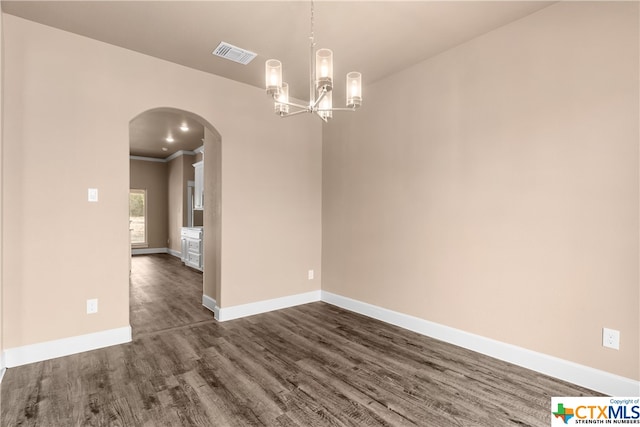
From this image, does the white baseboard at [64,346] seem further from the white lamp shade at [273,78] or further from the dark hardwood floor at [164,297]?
the white lamp shade at [273,78]

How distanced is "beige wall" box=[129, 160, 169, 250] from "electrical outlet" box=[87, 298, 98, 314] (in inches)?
280

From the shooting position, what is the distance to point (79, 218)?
2.79 metres

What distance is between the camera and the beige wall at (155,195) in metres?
9.23

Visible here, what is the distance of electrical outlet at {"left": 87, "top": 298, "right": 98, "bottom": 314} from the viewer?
283 cm

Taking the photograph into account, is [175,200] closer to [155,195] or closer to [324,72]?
[155,195]

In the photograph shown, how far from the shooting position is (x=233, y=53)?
10.1ft

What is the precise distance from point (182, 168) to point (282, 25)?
6.80 meters

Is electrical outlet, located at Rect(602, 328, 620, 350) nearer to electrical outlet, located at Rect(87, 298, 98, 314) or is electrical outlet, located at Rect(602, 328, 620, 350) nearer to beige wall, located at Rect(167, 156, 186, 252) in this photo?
electrical outlet, located at Rect(87, 298, 98, 314)

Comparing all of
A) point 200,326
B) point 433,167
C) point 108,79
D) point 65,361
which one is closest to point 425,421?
point 433,167

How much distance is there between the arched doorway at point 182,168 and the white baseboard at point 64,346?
1.04 m

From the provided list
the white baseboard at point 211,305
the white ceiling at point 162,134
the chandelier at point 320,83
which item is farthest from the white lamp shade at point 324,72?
the white ceiling at point 162,134

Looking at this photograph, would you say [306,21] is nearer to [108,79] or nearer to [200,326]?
[108,79]

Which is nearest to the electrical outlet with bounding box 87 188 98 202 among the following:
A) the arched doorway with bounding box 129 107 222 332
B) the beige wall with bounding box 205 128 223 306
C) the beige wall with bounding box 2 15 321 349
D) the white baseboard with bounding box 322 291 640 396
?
the beige wall with bounding box 2 15 321 349

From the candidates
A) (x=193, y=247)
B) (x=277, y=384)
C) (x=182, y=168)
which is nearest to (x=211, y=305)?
(x=277, y=384)
